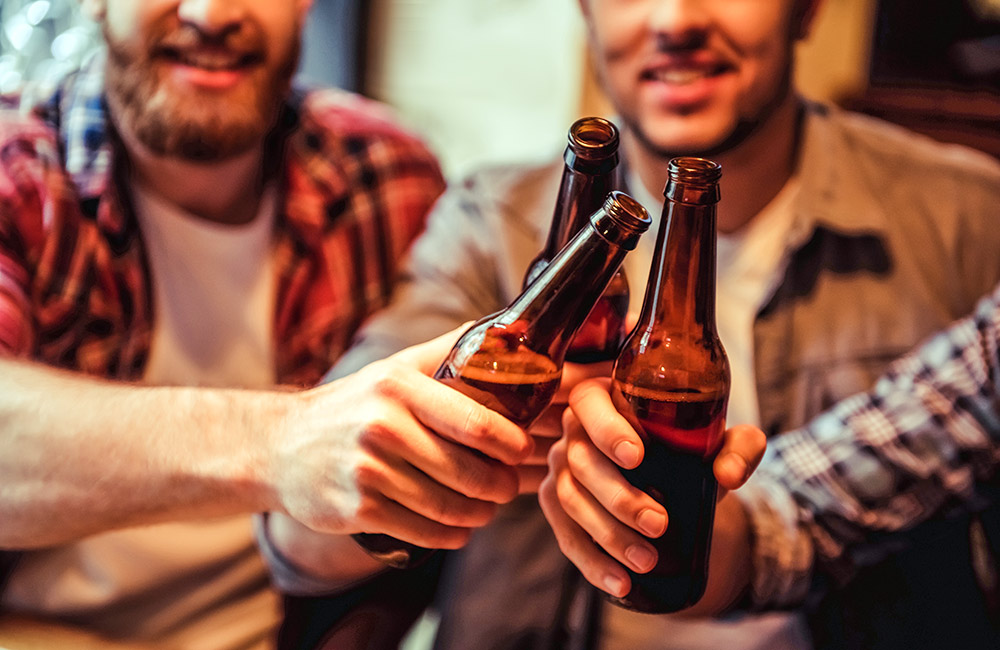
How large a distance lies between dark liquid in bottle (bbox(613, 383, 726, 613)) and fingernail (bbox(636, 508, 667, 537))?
0.04 feet

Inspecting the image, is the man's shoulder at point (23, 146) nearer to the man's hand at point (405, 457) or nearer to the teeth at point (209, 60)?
the teeth at point (209, 60)

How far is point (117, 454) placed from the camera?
2.69 feet

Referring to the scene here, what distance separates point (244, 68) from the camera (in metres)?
1.15

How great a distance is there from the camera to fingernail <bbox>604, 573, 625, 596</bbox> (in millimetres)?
633

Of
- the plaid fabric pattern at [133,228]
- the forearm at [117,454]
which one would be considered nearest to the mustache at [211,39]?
the plaid fabric pattern at [133,228]

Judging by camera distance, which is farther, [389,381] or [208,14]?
[208,14]

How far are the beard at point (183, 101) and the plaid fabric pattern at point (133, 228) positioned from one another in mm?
85

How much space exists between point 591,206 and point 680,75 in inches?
15.6

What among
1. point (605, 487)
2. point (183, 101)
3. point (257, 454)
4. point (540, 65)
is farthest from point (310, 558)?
point (540, 65)

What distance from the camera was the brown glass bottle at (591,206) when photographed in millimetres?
610

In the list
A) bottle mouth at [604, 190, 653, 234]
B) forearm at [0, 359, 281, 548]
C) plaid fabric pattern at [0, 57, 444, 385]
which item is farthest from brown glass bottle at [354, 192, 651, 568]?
plaid fabric pattern at [0, 57, 444, 385]

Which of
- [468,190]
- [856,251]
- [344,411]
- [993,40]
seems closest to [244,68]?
[468,190]

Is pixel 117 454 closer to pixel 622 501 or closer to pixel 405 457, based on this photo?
pixel 405 457

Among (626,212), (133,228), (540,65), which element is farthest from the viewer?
(540,65)
